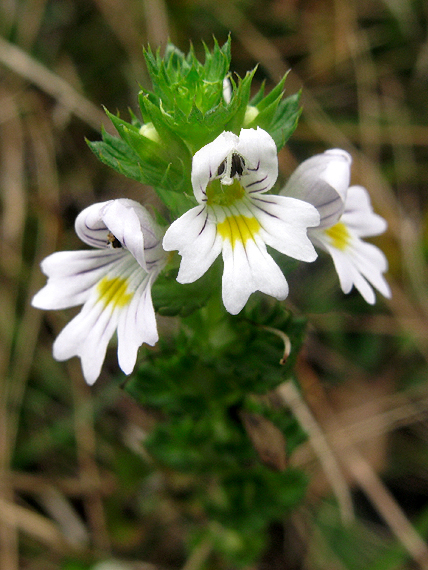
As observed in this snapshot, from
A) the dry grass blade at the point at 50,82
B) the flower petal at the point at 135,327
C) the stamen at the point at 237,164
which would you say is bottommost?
the flower petal at the point at 135,327

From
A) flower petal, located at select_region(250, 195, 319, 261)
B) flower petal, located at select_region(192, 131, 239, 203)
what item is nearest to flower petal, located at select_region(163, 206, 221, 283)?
flower petal, located at select_region(192, 131, 239, 203)

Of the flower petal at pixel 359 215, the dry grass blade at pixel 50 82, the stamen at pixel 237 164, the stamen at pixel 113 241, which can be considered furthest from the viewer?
the dry grass blade at pixel 50 82

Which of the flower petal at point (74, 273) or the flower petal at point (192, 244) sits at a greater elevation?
the flower petal at point (74, 273)

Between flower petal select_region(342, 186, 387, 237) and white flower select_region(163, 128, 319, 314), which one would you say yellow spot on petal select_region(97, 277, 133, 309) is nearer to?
white flower select_region(163, 128, 319, 314)

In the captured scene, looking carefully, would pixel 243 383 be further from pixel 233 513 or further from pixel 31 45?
pixel 31 45

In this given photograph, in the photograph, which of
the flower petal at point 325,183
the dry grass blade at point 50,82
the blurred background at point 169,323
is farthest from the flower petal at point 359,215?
the dry grass blade at point 50,82

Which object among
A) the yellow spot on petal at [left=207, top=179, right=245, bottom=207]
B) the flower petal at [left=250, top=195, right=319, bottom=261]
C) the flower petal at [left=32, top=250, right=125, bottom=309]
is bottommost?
the flower petal at [left=250, top=195, right=319, bottom=261]

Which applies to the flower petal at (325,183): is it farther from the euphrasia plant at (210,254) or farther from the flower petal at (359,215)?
the flower petal at (359,215)

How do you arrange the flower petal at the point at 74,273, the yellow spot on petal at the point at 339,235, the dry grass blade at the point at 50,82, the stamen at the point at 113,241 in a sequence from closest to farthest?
the stamen at the point at 113,241
the flower petal at the point at 74,273
the yellow spot on petal at the point at 339,235
the dry grass blade at the point at 50,82
